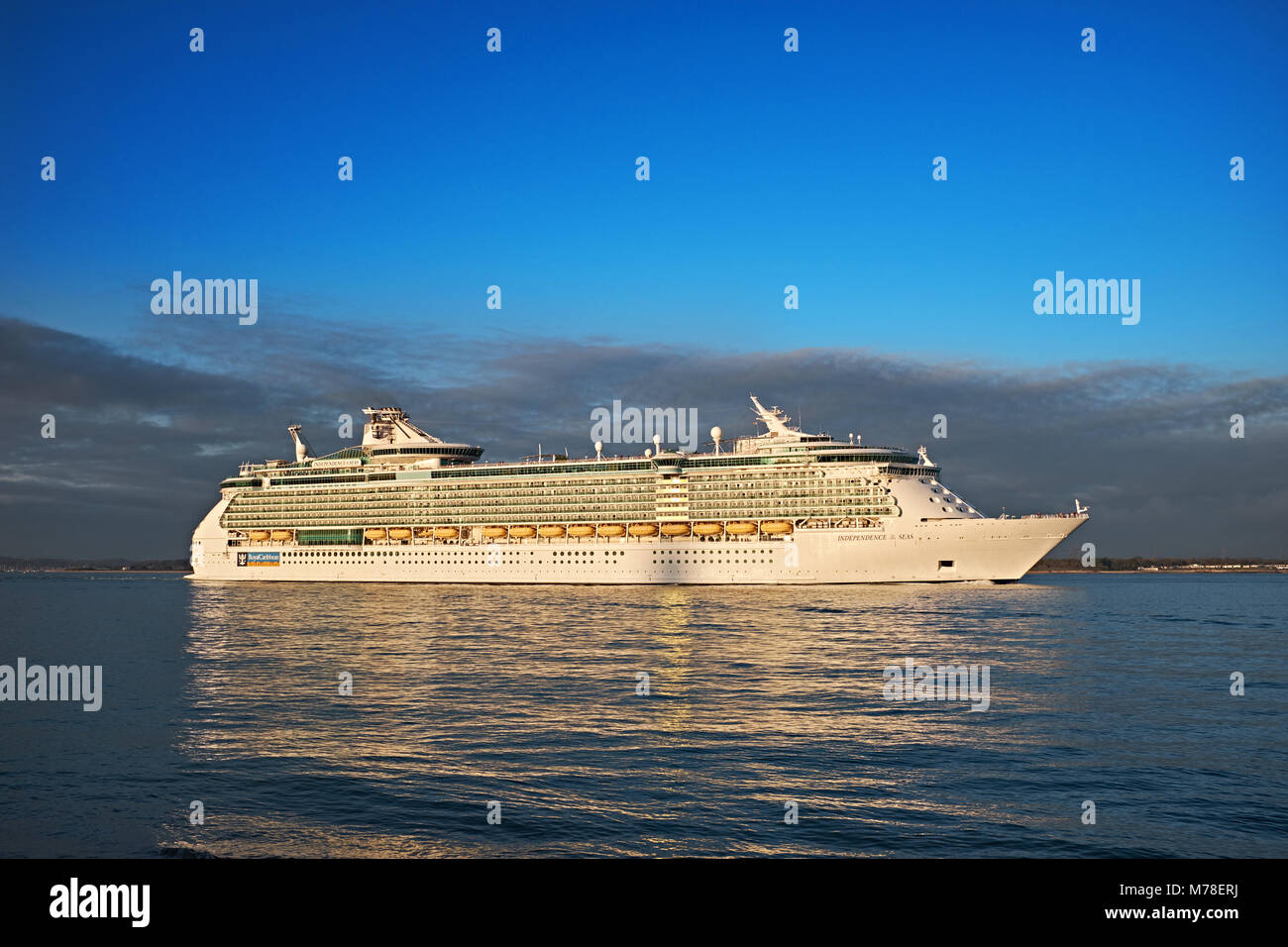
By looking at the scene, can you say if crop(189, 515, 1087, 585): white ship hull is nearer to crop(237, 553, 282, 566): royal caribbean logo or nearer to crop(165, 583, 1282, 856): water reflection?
crop(237, 553, 282, 566): royal caribbean logo

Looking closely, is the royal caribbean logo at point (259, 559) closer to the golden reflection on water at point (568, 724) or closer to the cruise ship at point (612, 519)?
the cruise ship at point (612, 519)

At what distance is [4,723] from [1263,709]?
35.9 m

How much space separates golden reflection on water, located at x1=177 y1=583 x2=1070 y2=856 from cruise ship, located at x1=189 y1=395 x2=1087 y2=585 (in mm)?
27809

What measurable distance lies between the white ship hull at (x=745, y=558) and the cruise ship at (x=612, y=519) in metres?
0.14

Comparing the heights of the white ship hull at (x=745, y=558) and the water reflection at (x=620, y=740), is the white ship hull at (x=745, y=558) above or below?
above

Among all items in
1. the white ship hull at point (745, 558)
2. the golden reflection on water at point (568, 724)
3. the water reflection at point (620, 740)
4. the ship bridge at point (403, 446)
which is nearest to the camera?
the water reflection at point (620, 740)

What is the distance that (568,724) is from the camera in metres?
23.8

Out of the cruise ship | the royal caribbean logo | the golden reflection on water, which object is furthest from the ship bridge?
the golden reflection on water

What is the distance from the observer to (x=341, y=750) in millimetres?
20969

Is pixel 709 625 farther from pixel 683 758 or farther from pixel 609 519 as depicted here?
pixel 609 519

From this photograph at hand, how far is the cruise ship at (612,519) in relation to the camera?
79.5m

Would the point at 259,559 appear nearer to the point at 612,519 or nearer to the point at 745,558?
the point at 612,519

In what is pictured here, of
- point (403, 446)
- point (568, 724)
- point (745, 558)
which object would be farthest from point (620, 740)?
point (403, 446)

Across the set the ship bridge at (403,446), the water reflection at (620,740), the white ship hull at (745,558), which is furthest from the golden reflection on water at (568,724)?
the ship bridge at (403,446)
